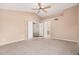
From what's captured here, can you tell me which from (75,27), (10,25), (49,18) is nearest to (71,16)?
(75,27)

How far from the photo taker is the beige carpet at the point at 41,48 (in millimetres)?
2238

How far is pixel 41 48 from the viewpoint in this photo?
2322mm

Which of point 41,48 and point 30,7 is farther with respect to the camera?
point 30,7

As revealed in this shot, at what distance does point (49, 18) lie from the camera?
98.2 inches

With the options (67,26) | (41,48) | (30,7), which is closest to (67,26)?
(67,26)

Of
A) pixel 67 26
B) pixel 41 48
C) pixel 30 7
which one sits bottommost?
pixel 41 48

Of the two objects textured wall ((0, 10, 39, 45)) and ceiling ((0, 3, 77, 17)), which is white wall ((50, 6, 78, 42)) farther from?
textured wall ((0, 10, 39, 45))

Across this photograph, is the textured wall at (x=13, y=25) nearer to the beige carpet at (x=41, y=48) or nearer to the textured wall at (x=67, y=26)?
the beige carpet at (x=41, y=48)

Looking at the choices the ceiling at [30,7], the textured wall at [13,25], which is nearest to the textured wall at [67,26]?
the ceiling at [30,7]

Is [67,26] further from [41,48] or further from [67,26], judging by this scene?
[41,48]

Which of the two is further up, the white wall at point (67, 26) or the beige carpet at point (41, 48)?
the white wall at point (67, 26)

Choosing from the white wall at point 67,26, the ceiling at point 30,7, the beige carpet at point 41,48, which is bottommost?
the beige carpet at point 41,48

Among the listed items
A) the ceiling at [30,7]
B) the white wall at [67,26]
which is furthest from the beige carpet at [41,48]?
the ceiling at [30,7]

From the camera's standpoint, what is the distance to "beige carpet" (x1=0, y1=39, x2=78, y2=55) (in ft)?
7.34
